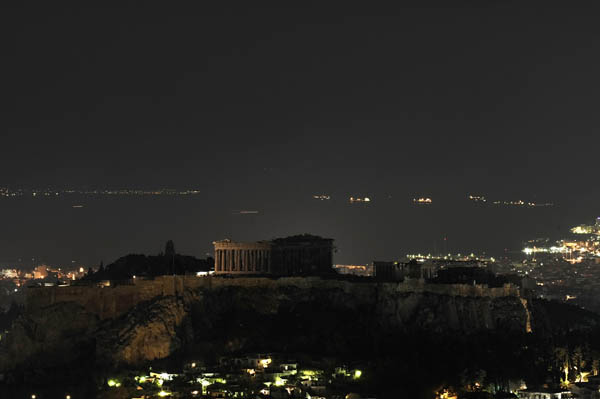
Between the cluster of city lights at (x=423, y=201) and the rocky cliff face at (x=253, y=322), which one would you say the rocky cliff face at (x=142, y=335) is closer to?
the rocky cliff face at (x=253, y=322)

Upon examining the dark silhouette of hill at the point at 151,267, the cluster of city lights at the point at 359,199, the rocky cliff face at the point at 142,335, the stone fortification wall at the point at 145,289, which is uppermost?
the cluster of city lights at the point at 359,199

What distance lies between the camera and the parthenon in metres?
102

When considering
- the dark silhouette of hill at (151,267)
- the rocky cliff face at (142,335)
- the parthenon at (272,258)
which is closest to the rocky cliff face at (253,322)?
the rocky cliff face at (142,335)

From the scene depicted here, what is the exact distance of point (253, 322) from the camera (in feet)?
306

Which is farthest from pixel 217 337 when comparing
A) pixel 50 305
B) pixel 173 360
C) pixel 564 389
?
pixel 564 389

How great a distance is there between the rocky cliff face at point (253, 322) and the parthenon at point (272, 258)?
219 inches

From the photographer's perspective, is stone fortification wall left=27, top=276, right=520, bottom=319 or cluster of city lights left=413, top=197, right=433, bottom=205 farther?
cluster of city lights left=413, top=197, right=433, bottom=205

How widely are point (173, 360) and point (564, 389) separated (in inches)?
827

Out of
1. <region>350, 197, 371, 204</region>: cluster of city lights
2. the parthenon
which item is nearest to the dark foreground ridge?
the parthenon

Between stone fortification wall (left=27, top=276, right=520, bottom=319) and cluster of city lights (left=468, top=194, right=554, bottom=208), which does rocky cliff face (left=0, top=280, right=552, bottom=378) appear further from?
cluster of city lights (left=468, top=194, right=554, bottom=208)

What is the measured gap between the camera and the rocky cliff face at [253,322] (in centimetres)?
8962

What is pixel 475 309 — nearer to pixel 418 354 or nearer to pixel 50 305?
pixel 418 354

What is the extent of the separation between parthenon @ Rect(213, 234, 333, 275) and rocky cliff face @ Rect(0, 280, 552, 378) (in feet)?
18.3

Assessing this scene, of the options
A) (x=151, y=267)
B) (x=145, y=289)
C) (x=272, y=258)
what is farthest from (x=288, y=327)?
(x=151, y=267)
